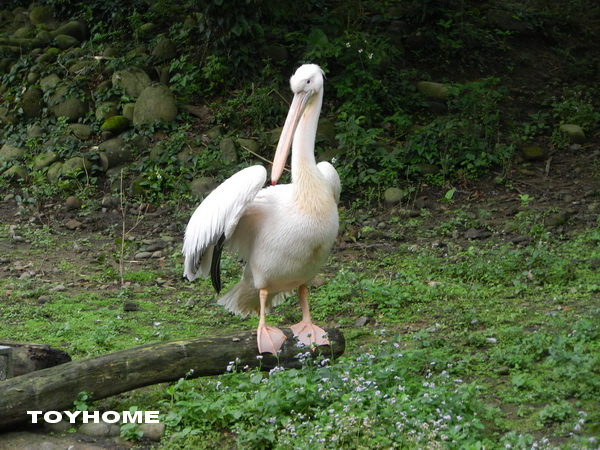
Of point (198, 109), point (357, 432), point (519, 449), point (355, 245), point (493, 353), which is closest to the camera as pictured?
point (519, 449)

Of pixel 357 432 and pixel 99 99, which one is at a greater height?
pixel 99 99

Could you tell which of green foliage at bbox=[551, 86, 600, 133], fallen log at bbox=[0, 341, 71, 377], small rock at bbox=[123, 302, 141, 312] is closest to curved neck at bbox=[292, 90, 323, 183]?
fallen log at bbox=[0, 341, 71, 377]

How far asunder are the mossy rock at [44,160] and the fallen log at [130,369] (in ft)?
18.0

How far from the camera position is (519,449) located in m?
3.10

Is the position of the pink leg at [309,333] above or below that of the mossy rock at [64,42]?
below

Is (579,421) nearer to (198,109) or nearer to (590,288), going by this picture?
(590,288)

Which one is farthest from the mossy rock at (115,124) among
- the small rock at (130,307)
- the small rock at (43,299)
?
the small rock at (130,307)

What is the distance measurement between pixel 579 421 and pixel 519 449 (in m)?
0.31

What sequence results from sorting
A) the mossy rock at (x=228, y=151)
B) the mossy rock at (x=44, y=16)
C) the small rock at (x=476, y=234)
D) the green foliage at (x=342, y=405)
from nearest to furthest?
1. the green foliage at (x=342, y=405)
2. the small rock at (x=476, y=234)
3. the mossy rock at (x=228, y=151)
4. the mossy rock at (x=44, y=16)

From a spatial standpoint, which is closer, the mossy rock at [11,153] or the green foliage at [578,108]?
the green foliage at [578,108]

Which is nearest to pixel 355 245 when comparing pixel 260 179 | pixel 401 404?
pixel 260 179

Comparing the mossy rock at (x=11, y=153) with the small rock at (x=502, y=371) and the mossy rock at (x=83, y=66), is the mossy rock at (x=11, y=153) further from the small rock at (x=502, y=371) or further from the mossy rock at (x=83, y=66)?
the small rock at (x=502, y=371)

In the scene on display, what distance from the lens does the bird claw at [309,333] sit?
4.32 m

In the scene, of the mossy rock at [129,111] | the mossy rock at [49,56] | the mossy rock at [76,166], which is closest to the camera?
the mossy rock at [76,166]
